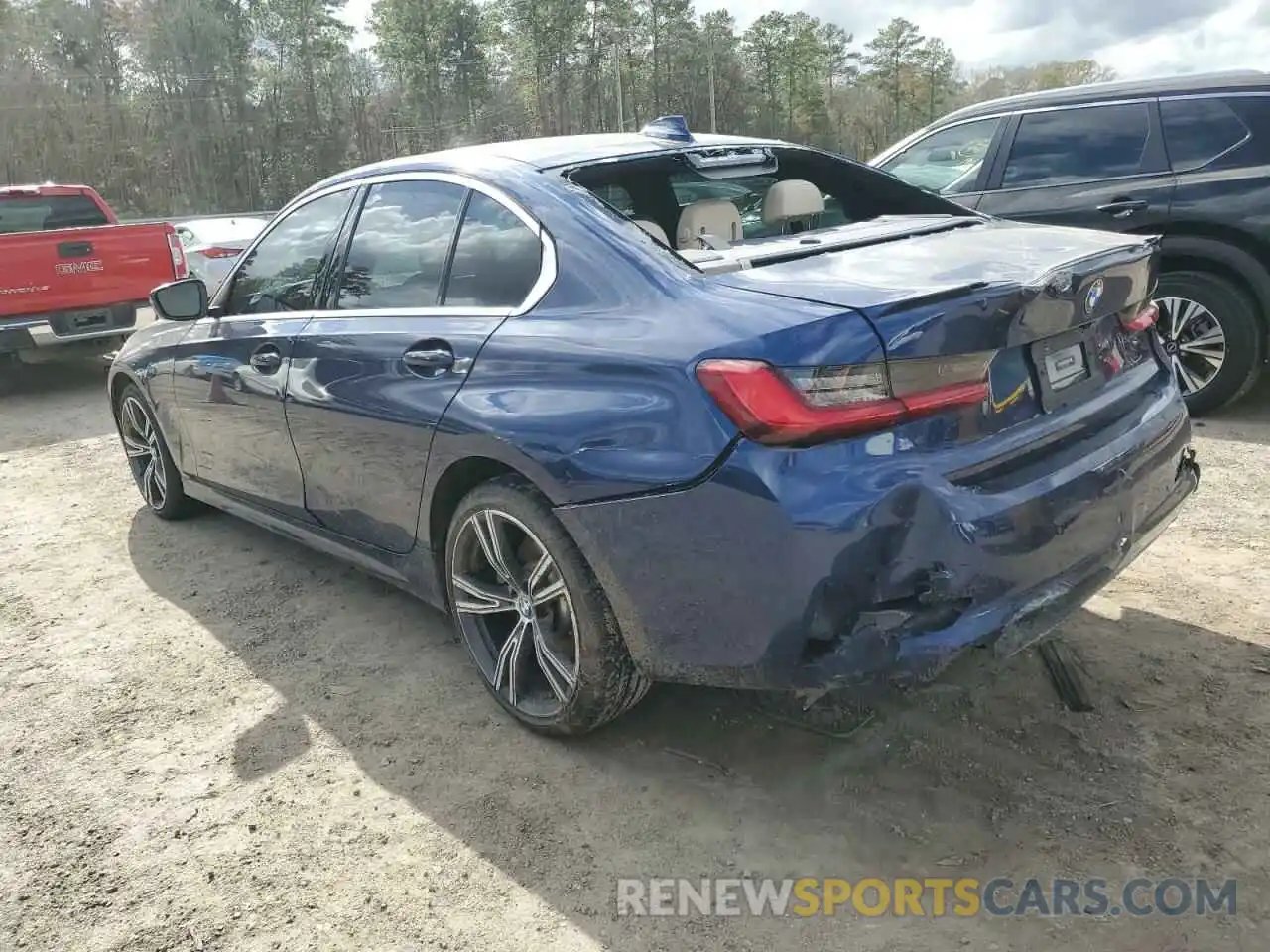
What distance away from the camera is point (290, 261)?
3840 mm

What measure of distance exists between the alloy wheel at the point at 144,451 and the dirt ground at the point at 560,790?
1.30m

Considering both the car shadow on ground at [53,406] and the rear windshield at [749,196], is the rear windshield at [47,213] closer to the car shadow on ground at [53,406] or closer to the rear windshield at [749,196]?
the car shadow on ground at [53,406]

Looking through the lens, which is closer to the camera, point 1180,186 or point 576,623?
point 576,623

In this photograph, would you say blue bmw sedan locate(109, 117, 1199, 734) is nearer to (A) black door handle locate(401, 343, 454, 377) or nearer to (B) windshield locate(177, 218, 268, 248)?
(A) black door handle locate(401, 343, 454, 377)

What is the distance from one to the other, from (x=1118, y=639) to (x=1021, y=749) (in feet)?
2.63

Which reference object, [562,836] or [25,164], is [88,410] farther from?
[25,164]

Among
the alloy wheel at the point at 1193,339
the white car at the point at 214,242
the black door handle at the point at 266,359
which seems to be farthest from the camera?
the white car at the point at 214,242

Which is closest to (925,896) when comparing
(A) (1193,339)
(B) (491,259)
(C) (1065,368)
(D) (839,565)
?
(D) (839,565)

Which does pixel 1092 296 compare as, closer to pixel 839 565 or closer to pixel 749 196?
pixel 839 565

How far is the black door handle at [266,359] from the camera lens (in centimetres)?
362

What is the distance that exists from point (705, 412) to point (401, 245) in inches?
61.8

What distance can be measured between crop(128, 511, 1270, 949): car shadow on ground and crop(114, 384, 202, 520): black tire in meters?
1.81

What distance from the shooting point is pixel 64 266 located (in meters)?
8.35

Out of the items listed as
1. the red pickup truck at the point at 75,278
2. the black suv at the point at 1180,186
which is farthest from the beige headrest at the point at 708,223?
the red pickup truck at the point at 75,278
